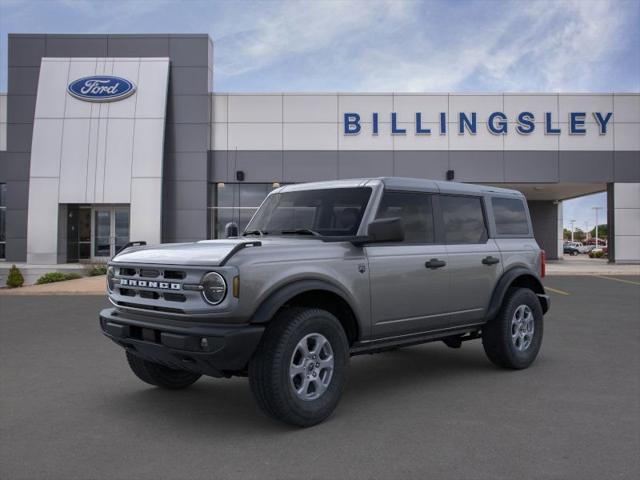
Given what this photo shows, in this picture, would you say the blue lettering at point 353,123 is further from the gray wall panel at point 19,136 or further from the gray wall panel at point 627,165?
the gray wall panel at point 19,136

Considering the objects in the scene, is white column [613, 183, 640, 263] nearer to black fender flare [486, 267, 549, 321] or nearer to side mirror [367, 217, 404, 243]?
black fender flare [486, 267, 549, 321]

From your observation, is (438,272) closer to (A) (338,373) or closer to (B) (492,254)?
(B) (492,254)

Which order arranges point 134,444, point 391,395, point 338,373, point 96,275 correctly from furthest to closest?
1. point 96,275
2. point 391,395
3. point 338,373
4. point 134,444

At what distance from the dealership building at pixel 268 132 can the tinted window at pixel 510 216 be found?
63.4ft

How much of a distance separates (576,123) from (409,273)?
954 inches

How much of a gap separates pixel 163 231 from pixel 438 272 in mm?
22282

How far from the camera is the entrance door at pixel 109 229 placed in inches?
1063

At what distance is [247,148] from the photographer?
2622cm

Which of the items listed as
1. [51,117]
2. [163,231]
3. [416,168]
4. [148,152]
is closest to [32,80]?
[51,117]

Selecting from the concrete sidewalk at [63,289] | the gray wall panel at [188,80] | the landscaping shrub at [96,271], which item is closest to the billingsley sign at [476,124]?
the gray wall panel at [188,80]

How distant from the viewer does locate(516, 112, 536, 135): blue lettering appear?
85.5 feet

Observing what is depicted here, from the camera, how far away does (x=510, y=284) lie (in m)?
6.27

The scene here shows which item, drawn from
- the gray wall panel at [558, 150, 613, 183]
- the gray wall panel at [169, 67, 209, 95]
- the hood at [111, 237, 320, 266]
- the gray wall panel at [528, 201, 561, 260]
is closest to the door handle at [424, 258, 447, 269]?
the hood at [111, 237, 320, 266]

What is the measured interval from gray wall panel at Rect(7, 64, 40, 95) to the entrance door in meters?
6.15
